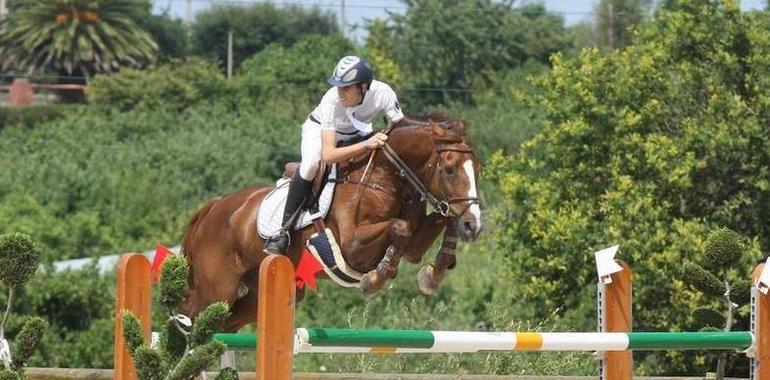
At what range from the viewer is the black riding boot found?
7.62 m

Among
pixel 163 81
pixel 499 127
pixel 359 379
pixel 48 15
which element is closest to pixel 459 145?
pixel 359 379

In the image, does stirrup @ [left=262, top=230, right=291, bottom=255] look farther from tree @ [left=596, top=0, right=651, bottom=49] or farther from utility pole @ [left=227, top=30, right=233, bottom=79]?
utility pole @ [left=227, top=30, right=233, bottom=79]

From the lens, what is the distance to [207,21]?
67000mm

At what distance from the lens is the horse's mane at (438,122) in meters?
7.59

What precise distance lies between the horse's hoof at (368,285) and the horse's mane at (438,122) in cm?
90

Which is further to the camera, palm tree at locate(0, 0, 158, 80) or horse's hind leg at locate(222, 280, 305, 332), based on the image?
palm tree at locate(0, 0, 158, 80)

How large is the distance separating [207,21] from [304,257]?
60.4 meters

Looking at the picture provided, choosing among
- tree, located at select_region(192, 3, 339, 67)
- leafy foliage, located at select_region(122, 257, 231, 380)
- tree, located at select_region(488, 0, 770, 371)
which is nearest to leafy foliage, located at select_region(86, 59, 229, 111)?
tree, located at select_region(192, 3, 339, 67)

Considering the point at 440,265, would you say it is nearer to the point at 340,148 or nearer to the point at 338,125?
the point at 340,148

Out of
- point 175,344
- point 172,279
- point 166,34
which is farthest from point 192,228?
point 166,34

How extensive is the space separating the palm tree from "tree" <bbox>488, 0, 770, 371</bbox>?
45.0m

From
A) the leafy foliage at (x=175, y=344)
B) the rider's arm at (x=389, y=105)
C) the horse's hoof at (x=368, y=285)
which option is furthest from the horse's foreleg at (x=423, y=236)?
the leafy foliage at (x=175, y=344)

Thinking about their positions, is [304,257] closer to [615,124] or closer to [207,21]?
[615,124]

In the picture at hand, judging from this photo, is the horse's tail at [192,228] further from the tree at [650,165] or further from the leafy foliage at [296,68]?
the leafy foliage at [296,68]
